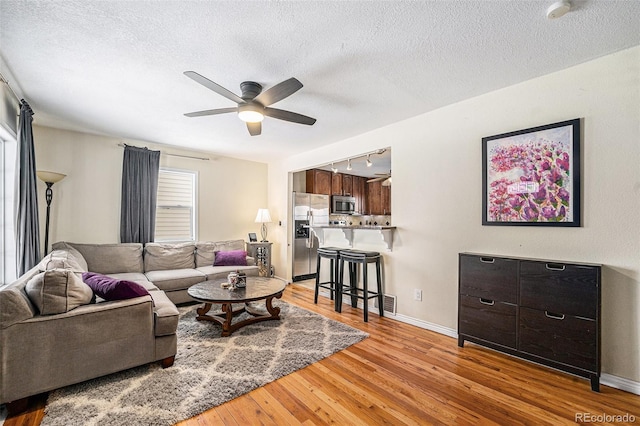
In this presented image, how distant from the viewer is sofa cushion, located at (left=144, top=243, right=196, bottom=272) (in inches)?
165

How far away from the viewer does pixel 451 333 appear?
2977 millimetres

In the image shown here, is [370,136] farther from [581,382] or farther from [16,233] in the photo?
[16,233]

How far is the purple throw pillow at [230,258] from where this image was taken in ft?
14.8

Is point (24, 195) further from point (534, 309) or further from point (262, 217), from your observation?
point (534, 309)

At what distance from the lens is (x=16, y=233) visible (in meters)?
2.81

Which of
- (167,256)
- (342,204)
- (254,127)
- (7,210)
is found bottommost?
(167,256)

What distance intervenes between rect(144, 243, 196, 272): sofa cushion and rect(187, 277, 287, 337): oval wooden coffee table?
1264mm

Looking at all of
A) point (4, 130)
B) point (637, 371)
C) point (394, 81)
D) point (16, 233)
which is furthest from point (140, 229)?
point (637, 371)

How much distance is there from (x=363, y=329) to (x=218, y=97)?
9.76 ft

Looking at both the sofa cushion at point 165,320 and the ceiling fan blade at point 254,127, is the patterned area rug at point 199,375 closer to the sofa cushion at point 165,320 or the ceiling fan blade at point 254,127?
the sofa cushion at point 165,320

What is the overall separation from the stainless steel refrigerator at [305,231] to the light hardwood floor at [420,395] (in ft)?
10.0

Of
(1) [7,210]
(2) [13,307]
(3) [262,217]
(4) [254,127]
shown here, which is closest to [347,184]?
(3) [262,217]

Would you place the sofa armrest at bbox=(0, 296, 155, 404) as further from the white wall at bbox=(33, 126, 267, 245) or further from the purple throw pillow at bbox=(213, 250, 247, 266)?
the white wall at bbox=(33, 126, 267, 245)

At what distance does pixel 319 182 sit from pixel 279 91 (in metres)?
3.90
